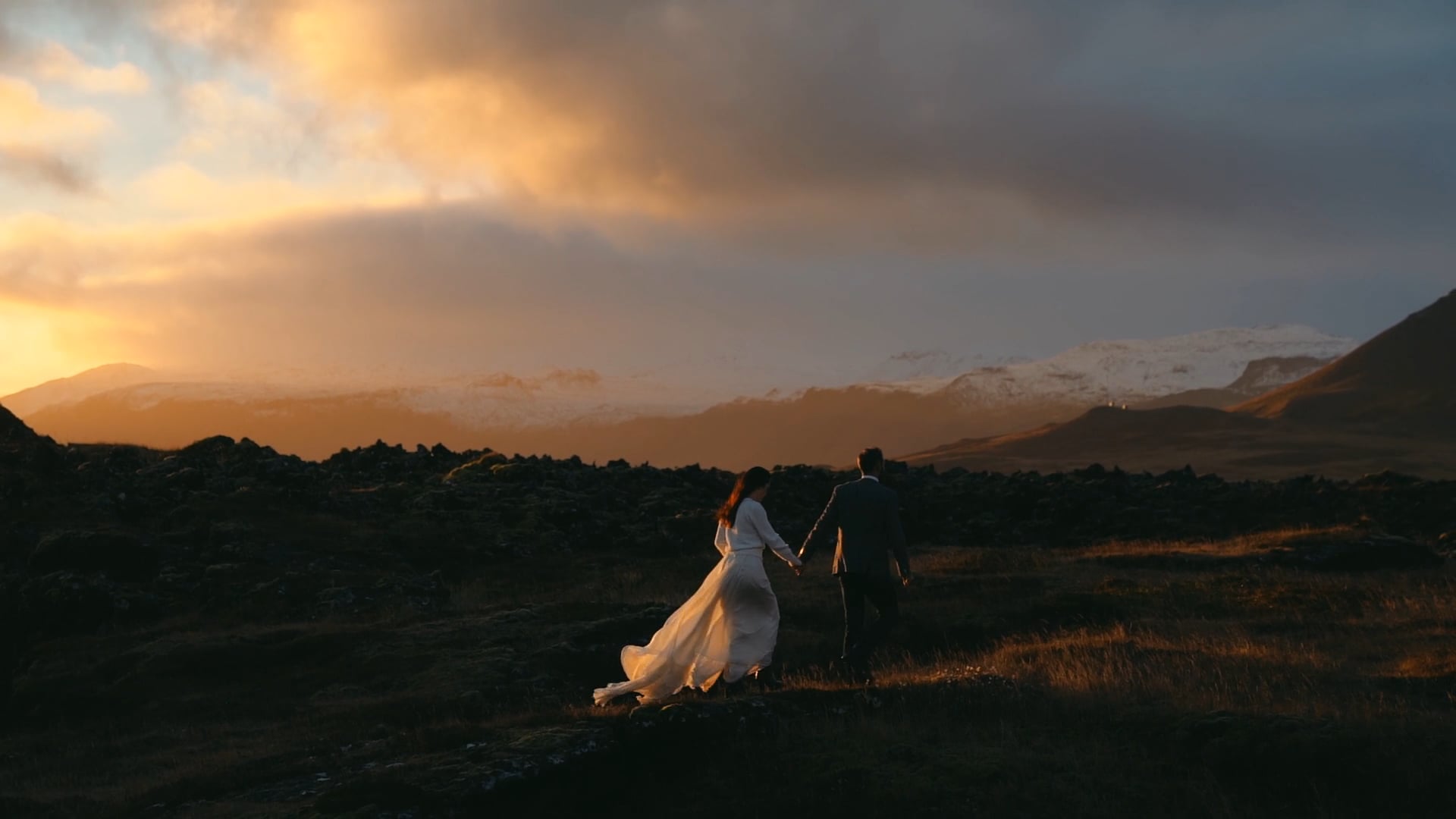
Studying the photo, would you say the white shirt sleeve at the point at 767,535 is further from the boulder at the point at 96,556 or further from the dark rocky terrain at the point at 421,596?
the boulder at the point at 96,556

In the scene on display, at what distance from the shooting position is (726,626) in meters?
16.1

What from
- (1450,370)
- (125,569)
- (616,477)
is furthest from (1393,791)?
(1450,370)

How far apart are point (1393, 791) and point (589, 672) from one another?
13.5 metres

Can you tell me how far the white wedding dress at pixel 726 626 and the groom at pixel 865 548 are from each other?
2.59ft

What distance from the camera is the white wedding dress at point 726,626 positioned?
16062mm

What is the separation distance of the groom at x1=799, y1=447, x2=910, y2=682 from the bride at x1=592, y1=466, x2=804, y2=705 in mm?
808

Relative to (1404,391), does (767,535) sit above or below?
below

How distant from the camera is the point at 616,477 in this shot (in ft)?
167

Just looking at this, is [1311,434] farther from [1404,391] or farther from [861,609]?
[861,609]

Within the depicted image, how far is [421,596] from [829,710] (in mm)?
19409

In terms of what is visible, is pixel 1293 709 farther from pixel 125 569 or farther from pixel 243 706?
pixel 125 569

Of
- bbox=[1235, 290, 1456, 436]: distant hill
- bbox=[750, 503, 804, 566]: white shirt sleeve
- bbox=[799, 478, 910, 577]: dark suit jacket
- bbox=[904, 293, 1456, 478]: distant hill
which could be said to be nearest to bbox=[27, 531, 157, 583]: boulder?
bbox=[750, 503, 804, 566]: white shirt sleeve

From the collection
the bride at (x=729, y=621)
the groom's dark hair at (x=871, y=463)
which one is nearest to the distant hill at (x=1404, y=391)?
the groom's dark hair at (x=871, y=463)

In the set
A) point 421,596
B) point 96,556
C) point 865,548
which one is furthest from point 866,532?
point 96,556
